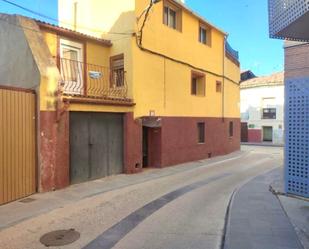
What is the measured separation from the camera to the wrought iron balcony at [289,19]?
6523 millimetres

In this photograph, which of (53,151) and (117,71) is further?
(117,71)

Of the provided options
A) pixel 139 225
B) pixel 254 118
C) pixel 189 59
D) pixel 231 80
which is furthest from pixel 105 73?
pixel 254 118

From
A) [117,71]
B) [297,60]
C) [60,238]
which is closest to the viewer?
[60,238]

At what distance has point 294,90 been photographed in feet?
29.5

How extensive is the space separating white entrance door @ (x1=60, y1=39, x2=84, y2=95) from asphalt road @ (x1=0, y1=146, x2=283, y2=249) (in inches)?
171

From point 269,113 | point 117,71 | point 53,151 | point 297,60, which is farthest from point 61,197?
point 269,113

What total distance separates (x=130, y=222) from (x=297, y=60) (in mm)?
9179

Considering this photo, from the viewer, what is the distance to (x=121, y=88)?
1393cm

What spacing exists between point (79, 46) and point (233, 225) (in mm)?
9263

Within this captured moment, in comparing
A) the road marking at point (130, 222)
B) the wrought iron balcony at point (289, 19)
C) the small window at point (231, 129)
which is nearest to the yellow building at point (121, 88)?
the road marking at point (130, 222)

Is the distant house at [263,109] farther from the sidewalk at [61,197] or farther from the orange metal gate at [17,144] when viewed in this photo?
the orange metal gate at [17,144]

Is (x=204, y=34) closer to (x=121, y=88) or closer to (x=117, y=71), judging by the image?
(x=117, y=71)

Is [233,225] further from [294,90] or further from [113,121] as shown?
[113,121]

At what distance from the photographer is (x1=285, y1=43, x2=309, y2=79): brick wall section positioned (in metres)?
12.7
